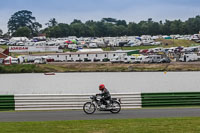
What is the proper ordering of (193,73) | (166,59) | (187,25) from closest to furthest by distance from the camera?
(193,73) → (166,59) → (187,25)

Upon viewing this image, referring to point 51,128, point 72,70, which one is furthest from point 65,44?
point 51,128

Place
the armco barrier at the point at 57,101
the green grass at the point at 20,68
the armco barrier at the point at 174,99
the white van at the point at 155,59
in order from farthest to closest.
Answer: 1. the green grass at the point at 20,68
2. the white van at the point at 155,59
3. the armco barrier at the point at 174,99
4. the armco barrier at the point at 57,101

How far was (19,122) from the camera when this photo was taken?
18562 mm

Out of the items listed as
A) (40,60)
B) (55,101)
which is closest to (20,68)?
(40,60)

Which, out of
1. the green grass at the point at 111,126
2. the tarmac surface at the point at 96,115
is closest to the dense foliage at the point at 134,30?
the tarmac surface at the point at 96,115

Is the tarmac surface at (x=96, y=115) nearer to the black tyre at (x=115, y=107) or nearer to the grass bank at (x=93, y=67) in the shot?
the black tyre at (x=115, y=107)

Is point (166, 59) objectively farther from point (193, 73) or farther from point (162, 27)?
point (162, 27)

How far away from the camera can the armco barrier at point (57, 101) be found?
24.4 metres

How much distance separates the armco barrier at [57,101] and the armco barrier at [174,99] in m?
1.10

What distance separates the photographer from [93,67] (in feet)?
296

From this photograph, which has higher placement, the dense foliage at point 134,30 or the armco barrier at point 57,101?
the dense foliage at point 134,30

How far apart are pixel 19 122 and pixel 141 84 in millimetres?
48790

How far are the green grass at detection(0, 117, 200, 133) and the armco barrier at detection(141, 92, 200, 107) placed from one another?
21.9ft

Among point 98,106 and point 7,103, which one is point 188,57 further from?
point 98,106
